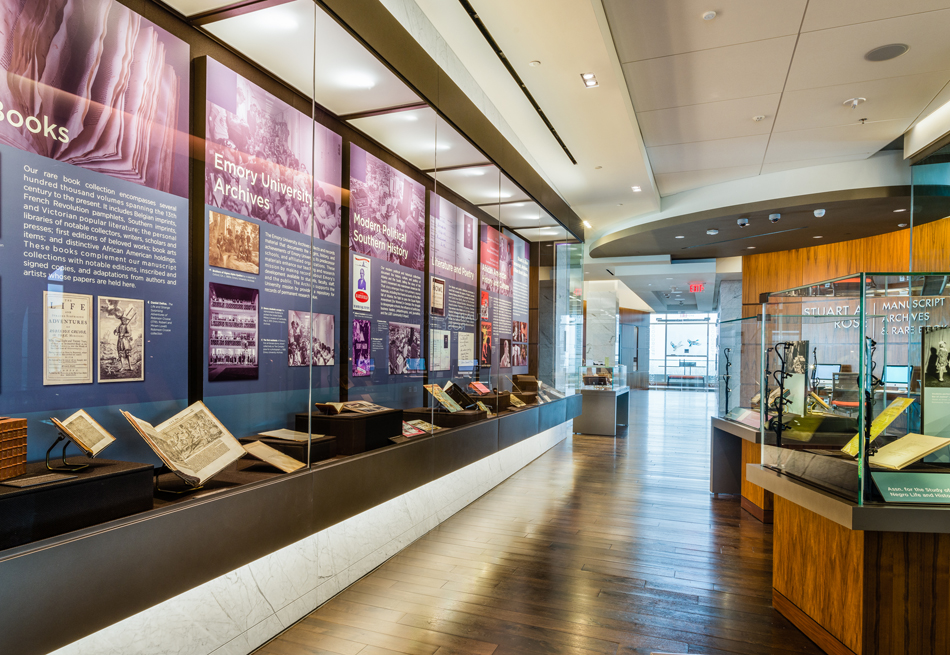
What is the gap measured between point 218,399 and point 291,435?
407 mm

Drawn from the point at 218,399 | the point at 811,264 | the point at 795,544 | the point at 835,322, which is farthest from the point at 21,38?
the point at 811,264

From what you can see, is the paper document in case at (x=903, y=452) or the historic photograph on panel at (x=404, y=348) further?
the historic photograph on panel at (x=404, y=348)

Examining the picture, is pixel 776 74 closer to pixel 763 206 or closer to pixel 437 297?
pixel 763 206

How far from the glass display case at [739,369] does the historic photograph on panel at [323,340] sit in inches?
117

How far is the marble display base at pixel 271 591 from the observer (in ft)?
6.14

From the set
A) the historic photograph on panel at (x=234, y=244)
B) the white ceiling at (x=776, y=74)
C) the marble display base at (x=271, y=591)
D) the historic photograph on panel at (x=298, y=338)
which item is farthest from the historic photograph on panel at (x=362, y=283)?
the white ceiling at (x=776, y=74)

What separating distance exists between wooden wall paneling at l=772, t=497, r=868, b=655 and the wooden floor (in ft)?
0.57

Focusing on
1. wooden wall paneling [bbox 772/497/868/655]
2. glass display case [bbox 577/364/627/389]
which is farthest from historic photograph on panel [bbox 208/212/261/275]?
glass display case [bbox 577/364/627/389]

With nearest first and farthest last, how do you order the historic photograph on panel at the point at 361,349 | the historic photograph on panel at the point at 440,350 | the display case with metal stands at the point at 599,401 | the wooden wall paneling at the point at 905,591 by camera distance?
the wooden wall paneling at the point at 905,591 < the historic photograph on panel at the point at 361,349 < the historic photograph on panel at the point at 440,350 < the display case with metal stands at the point at 599,401

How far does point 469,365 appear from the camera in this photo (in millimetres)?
4762

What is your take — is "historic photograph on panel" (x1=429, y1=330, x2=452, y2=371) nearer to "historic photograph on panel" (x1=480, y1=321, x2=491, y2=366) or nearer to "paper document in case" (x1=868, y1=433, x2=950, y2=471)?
"historic photograph on panel" (x1=480, y1=321, x2=491, y2=366)

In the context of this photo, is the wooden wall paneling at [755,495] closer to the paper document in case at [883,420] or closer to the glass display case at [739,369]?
the glass display case at [739,369]

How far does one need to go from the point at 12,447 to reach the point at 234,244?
117cm

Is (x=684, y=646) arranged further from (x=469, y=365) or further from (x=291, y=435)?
(x=469, y=365)
